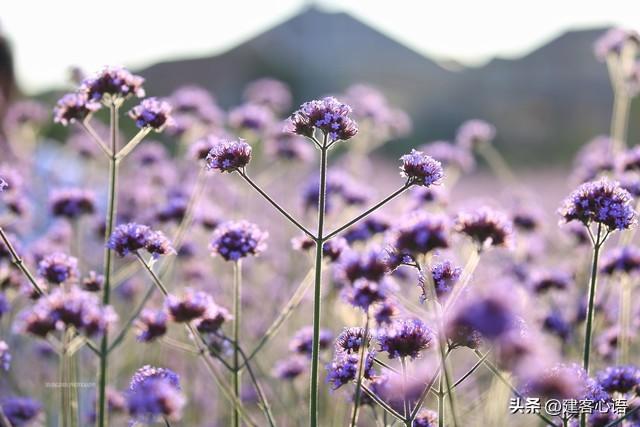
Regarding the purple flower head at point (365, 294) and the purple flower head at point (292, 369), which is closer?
the purple flower head at point (365, 294)

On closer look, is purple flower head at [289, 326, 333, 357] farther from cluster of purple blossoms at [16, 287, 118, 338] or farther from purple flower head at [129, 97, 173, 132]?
cluster of purple blossoms at [16, 287, 118, 338]

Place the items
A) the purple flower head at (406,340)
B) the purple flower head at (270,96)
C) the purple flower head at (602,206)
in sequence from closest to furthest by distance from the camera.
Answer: the purple flower head at (406,340), the purple flower head at (602,206), the purple flower head at (270,96)

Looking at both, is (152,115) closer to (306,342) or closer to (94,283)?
(94,283)

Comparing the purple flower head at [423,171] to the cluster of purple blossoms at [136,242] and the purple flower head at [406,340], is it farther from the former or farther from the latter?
the cluster of purple blossoms at [136,242]

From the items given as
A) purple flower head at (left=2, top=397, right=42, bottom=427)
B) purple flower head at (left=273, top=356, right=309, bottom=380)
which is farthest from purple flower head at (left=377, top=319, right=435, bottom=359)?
purple flower head at (left=2, top=397, right=42, bottom=427)

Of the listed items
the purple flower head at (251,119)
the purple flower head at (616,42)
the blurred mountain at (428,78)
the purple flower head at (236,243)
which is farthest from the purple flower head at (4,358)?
the blurred mountain at (428,78)

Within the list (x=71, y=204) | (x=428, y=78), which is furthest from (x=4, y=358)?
(x=428, y=78)

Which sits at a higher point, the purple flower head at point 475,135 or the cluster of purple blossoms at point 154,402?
the purple flower head at point 475,135

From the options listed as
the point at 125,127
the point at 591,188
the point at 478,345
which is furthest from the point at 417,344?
the point at 125,127
